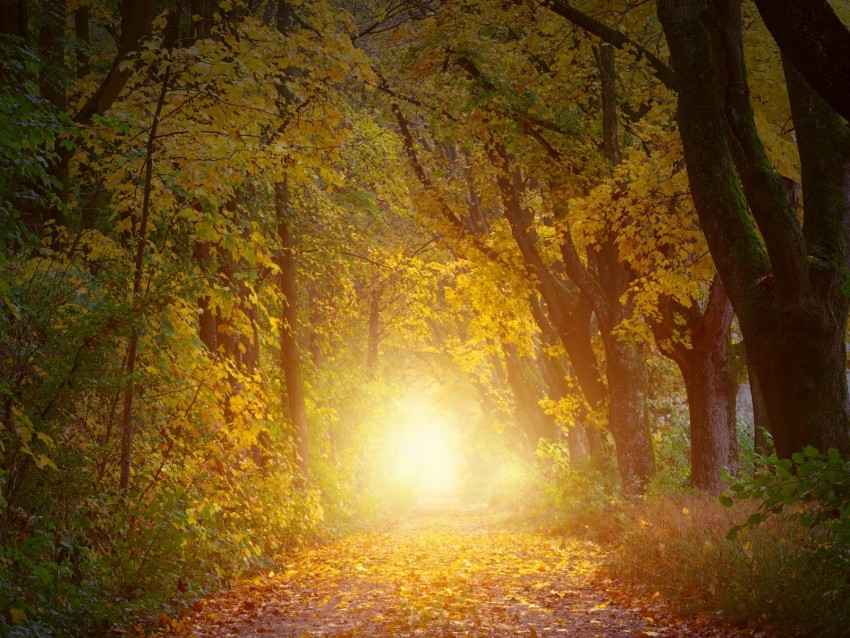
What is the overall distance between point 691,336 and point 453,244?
21.0ft

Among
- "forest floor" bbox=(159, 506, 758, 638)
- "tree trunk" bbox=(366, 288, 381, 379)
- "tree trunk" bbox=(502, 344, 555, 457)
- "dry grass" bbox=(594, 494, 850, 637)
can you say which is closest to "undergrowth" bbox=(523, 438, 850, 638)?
"dry grass" bbox=(594, 494, 850, 637)

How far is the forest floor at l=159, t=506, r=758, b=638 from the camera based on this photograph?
6750mm

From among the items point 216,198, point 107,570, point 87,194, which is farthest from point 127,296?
point 87,194

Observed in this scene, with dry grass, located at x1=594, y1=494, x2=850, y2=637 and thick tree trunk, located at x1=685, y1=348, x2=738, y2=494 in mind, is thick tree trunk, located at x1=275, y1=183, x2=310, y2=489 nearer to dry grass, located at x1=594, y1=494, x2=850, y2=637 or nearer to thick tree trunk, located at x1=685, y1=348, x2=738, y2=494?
thick tree trunk, located at x1=685, y1=348, x2=738, y2=494

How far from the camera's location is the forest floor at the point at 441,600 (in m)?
6.75

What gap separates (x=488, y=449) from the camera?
143 feet

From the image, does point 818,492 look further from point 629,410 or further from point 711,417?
point 629,410

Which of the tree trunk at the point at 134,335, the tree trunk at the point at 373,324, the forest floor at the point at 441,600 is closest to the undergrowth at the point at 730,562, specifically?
the forest floor at the point at 441,600

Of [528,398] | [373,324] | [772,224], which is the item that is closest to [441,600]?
[772,224]

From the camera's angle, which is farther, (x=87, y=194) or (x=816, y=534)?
(x=87, y=194)

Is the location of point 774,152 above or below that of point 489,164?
below

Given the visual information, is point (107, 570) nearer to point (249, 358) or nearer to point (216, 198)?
point (216, 198)

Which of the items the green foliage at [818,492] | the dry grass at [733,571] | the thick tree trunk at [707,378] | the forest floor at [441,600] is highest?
the thick tree trunk at [707,378]

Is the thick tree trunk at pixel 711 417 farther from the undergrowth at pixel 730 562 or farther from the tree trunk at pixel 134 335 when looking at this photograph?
the tree trunk at pixel 134 335
